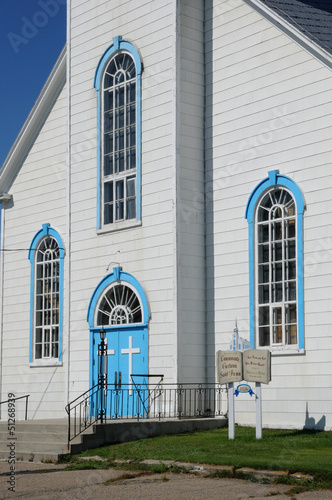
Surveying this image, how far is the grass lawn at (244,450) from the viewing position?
41.9ft

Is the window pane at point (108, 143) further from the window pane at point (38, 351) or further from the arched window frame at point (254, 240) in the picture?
the window pane at point (38, 351)

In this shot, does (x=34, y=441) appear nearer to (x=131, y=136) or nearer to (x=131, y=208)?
(x=131, y=208)

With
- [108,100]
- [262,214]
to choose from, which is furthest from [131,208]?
[262,214]

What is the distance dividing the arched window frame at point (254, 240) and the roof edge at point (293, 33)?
8.81 feet

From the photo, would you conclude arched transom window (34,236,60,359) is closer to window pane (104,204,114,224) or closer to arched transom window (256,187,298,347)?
window pane (104,204,114,224)

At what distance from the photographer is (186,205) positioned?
20.7m

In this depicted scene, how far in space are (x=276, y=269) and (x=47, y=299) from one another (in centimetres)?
856

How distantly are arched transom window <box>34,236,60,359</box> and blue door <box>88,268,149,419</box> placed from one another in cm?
256

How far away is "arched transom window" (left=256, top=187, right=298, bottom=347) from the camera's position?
1883 centimetres

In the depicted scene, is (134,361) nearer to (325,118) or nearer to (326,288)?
(326,288)

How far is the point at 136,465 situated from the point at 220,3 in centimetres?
1216

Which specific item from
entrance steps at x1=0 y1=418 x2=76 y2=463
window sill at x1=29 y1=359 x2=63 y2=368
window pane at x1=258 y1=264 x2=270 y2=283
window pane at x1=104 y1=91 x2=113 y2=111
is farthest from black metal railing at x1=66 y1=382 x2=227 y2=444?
window pane at x1=104 y1=91 x2=113 y2=111

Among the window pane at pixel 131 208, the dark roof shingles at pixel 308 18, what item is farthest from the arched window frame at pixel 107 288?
the dark roof shingles at pixel 308 18

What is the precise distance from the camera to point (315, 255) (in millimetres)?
18156
